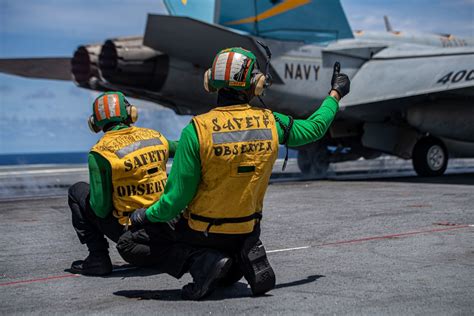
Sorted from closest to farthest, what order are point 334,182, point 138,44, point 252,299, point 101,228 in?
point 252,299 → point 101,228 → point 138,44 → point 334,182

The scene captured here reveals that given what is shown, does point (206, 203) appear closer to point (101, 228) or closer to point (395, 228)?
point (101, 228)

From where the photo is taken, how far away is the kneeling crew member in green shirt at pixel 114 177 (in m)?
5.48

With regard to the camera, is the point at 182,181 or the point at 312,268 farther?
the point at 312,268

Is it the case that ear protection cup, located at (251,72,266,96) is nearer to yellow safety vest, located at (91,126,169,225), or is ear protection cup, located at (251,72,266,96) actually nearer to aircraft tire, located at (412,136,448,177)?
yellow safety vest, located at (91,126,169,225)

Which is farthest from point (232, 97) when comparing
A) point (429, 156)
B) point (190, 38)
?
point (429, 156)

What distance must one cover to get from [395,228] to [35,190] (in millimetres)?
11042

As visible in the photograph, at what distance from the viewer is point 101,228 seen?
577cm

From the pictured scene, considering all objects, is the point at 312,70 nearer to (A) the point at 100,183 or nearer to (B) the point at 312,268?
(B) the point at 312,268

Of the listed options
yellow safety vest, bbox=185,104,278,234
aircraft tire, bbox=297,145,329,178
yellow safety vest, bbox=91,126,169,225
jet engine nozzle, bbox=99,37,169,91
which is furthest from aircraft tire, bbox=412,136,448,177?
yellow safety vest, bbox=185,104,278,234

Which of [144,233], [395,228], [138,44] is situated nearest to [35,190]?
[138,44]

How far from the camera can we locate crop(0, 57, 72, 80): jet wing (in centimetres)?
1516

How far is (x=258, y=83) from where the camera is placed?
4.84m

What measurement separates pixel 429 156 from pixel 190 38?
6.76 m

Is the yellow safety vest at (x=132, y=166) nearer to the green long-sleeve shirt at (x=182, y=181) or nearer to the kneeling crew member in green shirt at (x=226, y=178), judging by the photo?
the kneeling crew member in green shirt at (x=226, y=178)
